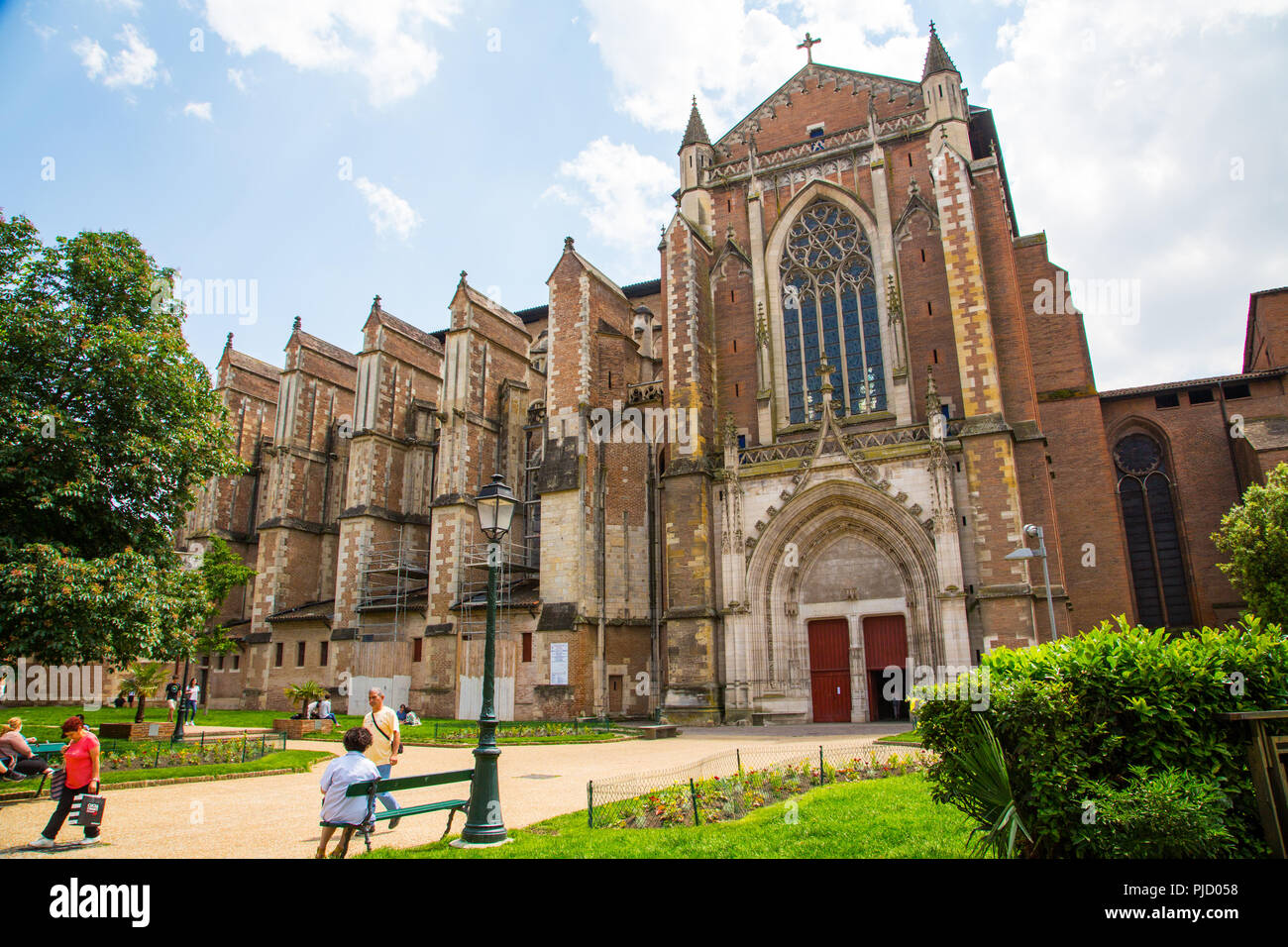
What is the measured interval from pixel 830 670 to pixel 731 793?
15.8 m

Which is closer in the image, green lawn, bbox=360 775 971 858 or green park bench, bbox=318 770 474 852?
green lawn, bbox=360 775 971 858

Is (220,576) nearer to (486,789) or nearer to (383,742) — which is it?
(383,742)

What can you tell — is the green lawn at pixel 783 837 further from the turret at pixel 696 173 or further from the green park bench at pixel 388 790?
the turret at pixel 696 173

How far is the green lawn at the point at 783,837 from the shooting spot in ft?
24.1

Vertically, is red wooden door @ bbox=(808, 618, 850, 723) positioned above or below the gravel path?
above

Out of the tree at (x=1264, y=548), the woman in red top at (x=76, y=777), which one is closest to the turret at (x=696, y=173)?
the tree at (x=1264, y=548)

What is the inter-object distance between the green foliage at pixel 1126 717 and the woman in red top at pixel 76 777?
930cm

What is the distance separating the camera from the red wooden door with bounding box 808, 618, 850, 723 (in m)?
25.2

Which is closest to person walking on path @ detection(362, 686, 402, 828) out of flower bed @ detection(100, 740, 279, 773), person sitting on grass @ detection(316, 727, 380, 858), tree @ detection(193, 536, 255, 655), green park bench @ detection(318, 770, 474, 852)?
green park bench @ detection(318, 770, 474, 852)

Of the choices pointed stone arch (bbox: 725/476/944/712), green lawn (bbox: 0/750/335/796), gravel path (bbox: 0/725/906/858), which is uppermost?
pointed stone arch (bbox: 725/476/944/712)

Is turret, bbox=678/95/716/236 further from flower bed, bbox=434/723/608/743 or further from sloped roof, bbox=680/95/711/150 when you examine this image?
flower bed, bbox=434/723/608/743

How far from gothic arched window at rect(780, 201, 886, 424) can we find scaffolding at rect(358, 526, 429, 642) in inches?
694
